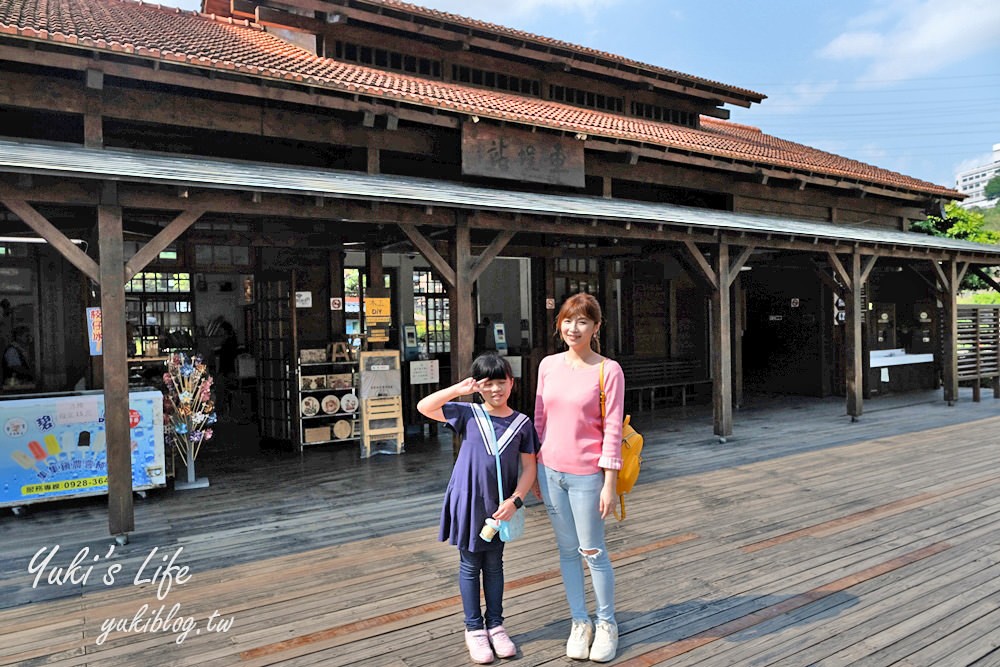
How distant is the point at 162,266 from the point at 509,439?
706 cm

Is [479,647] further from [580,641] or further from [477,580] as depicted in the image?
[580,641]

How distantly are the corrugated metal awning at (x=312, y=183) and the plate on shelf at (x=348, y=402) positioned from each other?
291 cm

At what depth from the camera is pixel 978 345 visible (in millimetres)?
13078

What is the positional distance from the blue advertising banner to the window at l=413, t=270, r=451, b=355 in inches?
294

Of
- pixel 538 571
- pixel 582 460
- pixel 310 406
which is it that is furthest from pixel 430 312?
pixel 582 460

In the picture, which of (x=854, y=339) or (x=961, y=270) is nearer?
(x=854, y=339)

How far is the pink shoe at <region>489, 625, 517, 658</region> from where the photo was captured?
10.5ft

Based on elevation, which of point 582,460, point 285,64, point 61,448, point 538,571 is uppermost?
point 285,64

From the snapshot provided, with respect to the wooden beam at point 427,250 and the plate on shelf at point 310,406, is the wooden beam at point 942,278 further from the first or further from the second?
the plate on shelf at point 310,406

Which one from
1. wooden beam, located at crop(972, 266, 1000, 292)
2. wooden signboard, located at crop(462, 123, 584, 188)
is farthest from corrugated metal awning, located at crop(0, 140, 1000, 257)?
wooden beam, located at crop(972, 266, 1000, 292)

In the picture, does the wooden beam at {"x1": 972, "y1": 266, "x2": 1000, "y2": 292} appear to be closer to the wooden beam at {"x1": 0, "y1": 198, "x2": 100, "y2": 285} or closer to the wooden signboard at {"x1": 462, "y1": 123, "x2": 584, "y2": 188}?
the wooden signboard at {"x1": 462, "y1": 123, "x2": 584, "y2": 188}

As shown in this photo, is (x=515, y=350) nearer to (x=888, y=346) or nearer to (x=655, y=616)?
(x=655, y=616)

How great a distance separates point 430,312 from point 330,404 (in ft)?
17.7

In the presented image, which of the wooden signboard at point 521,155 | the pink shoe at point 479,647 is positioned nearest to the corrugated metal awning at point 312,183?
the wooden signboard at point 521,155
